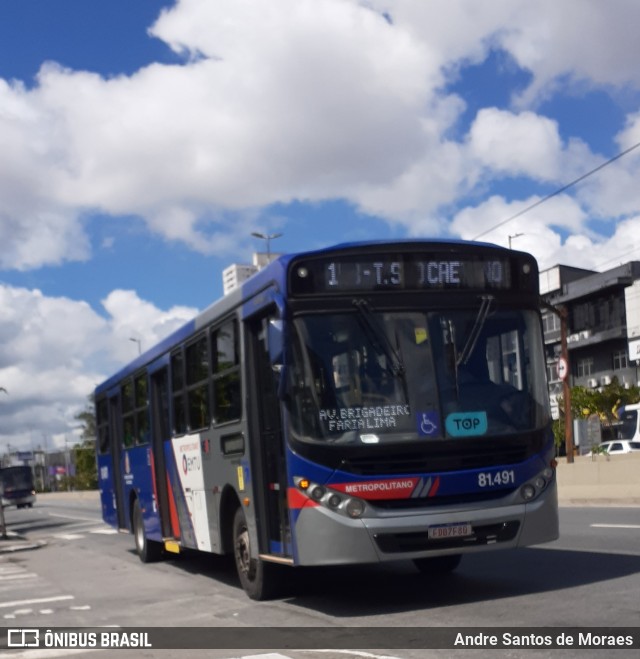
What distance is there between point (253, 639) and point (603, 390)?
64.1 m

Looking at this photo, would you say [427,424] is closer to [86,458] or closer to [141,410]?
[141,410]

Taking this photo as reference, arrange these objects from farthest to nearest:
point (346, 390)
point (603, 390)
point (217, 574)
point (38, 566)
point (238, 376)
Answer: point (603, 390) < point (38, 566) < point (217, 574) < point (238, 376) < point (346, 390)

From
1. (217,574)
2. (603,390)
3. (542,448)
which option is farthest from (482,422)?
(603,390)

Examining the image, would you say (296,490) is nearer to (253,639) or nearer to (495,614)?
(253,639)

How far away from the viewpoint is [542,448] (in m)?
9.98

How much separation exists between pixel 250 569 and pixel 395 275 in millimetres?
3517

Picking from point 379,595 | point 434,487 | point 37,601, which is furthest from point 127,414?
point 434,487

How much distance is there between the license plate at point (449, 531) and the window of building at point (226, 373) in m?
2.64

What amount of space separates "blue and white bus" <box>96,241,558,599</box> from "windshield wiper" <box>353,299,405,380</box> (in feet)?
0.04

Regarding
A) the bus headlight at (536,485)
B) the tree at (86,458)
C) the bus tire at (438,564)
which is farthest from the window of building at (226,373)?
the tree at (86,458)

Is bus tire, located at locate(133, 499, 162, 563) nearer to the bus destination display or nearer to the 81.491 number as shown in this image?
the bus destination display

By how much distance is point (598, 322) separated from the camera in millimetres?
76250

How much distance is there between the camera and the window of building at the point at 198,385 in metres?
12.6

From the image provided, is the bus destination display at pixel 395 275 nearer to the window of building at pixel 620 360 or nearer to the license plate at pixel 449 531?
the license plate at pixel 449 531
